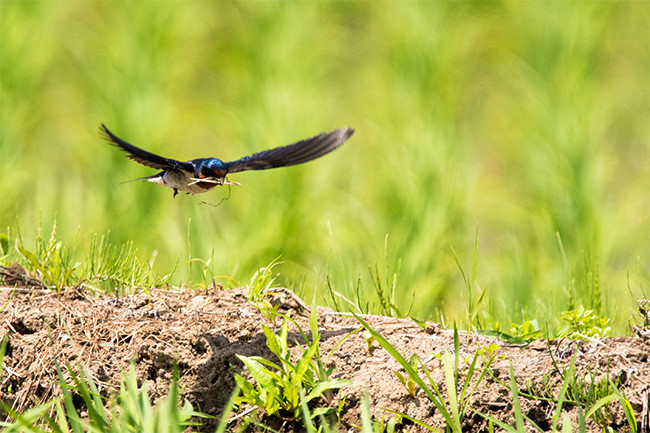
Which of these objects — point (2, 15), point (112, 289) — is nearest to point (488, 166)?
point (2, 15)

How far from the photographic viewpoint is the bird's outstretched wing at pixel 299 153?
2.49 meters

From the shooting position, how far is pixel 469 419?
6.98 feet

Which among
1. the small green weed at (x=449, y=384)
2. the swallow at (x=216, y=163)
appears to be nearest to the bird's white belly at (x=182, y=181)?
the swallow at (x=216, y=163)

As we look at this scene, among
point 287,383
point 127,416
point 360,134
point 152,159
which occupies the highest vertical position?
point 360,134

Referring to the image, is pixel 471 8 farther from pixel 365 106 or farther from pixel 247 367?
pixel 247 367

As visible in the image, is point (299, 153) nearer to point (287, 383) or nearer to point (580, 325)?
point (287, 383)

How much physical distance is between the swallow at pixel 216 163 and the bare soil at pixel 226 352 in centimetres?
40

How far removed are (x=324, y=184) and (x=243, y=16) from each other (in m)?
2.26

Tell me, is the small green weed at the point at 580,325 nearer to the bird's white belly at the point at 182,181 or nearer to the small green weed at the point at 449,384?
the small green weed at the point at 449,384

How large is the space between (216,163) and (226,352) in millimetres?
532

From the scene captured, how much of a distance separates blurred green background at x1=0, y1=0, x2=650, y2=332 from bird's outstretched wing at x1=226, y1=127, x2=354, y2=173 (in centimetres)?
216

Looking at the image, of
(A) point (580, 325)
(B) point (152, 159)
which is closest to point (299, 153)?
(B) point (152, 159)

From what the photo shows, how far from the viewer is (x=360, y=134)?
7.93 metres

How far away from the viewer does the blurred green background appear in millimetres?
5750
